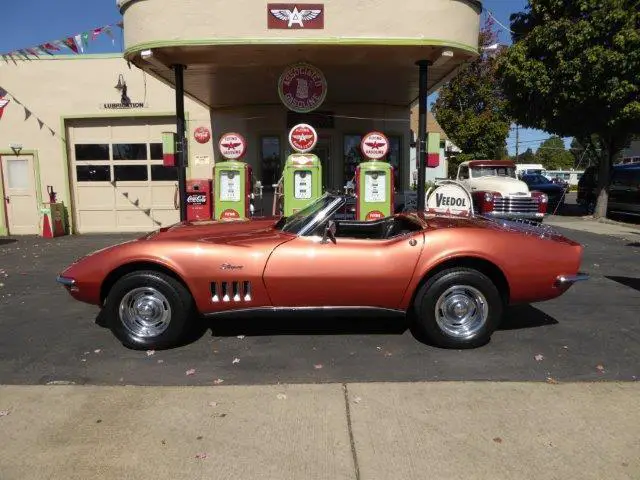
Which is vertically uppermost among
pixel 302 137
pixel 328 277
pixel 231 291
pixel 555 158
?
pixel 555 158

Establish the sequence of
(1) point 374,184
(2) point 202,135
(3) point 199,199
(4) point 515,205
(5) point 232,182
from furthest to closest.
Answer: (2) point 202,135 → (4) point 515,205 → (3) point 199,199 → (5) point 232,182 → (1) point 374,184

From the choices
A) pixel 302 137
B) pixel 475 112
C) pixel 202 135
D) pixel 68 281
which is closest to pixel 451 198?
pixel 302 137

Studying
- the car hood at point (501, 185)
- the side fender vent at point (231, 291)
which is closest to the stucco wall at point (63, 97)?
the car hood at point (501, 185)

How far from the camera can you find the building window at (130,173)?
13.0 meters

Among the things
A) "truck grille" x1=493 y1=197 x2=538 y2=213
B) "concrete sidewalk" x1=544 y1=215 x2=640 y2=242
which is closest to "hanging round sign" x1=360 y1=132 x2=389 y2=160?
"truck grille" x1=493 y1=197 x2=538 y2=213

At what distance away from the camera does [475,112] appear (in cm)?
2675

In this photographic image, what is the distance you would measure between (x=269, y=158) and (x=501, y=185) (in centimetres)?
577

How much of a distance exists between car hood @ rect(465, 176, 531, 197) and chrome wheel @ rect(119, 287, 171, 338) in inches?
402

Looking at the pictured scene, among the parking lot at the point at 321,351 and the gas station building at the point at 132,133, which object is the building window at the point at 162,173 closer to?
the gas station building at the point at 132,133

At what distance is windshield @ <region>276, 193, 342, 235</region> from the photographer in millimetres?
4426

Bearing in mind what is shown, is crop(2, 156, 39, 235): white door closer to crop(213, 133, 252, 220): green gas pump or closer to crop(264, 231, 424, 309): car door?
crop(213, 133, 252, 220): green gas pump

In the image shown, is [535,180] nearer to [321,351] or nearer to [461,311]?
[461,311]

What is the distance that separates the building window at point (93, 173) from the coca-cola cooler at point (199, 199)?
4299mm

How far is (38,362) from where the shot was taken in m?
4.22
